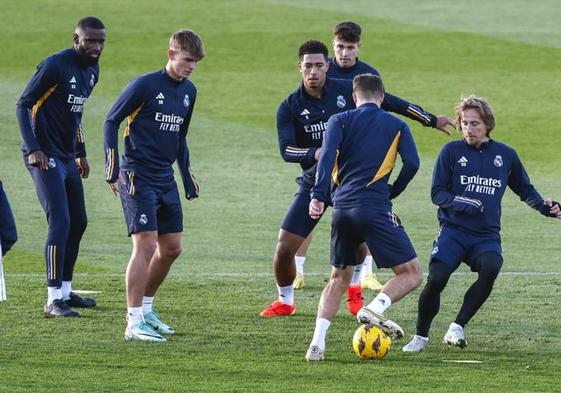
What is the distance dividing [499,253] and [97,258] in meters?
5.92

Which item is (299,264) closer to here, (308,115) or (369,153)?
(308,115)

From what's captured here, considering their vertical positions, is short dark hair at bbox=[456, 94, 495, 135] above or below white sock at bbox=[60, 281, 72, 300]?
above

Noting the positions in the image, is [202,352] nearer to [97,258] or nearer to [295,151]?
[295,151]

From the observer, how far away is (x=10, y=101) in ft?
88.2

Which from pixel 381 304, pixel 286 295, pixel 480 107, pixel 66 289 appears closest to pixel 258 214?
pixel 66 289

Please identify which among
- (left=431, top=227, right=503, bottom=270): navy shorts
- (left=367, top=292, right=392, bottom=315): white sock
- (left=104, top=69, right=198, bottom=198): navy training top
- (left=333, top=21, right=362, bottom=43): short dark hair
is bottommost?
(left=367, top=292, right=392, bottom=315): white sock

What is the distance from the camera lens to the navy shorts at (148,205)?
10375 mm

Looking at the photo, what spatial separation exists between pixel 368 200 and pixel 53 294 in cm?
313

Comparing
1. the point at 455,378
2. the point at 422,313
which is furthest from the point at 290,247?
the point at 455,378

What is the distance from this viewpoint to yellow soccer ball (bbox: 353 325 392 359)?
31.1 ft

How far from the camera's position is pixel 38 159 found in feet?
36.7

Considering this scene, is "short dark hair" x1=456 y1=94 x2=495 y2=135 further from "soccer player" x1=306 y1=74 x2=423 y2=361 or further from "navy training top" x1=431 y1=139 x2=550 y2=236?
"soccer player" x1=306 y1=74 x2=423 y2=361

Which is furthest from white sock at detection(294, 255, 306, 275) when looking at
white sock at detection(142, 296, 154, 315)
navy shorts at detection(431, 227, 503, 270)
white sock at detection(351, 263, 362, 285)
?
navy shorts at detection(431, 227, 503, 270)

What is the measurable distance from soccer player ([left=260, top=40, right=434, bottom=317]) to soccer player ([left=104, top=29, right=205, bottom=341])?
0.87 metres
